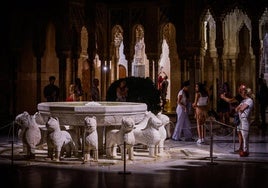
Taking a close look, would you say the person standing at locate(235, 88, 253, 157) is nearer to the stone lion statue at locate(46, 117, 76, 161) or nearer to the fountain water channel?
Answer: the fountain water channel

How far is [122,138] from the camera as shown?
32.9ft

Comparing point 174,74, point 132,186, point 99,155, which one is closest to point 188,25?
point 174,74

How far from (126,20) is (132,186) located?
1326 centimetres

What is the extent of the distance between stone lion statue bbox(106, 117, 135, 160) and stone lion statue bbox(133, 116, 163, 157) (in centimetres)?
32

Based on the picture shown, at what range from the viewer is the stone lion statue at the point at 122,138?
32.7 feet

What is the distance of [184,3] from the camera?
61.7 ft

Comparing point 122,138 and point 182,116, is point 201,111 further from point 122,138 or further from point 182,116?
point 122,138

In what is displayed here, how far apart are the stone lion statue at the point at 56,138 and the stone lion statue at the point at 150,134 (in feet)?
4.51

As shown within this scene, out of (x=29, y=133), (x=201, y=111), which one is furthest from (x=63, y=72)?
(x=29, y=133)

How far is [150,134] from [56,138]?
1854 mm

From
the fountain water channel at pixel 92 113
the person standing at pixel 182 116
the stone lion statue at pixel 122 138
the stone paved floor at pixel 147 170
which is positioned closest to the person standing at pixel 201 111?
the person standing at pixel 182 116

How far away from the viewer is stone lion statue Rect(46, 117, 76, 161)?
10.0 meters

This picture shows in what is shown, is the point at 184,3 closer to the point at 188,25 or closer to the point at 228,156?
the point at 188,25

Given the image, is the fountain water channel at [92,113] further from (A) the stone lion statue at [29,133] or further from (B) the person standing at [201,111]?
(B) the person standing at [201,111]
